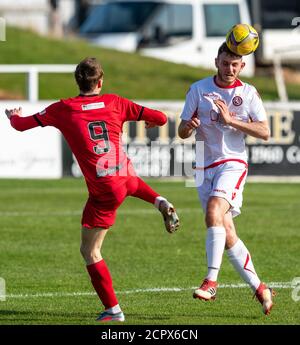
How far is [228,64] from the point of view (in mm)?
9680

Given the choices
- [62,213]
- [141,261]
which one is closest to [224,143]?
[141,261]

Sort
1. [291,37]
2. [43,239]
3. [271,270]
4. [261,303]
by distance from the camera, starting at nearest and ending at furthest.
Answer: [261,303]
[271,270]
[43,239]
[291,37]

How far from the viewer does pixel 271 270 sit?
12.4 meters

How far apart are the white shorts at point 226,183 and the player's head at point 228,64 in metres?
0.68

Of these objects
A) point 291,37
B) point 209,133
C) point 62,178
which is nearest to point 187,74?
point 291,37

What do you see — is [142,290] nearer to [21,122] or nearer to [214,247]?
[214,247]

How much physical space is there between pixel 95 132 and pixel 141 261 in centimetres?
399

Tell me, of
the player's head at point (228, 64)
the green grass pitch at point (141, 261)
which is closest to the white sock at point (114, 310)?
the green grass pitch at point (141, 261)

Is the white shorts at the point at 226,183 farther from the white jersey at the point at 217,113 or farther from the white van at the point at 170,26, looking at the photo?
the white van at the point at 170,26

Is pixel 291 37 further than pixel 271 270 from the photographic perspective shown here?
Yes

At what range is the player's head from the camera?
9.66m

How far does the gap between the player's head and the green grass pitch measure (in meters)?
1.86
